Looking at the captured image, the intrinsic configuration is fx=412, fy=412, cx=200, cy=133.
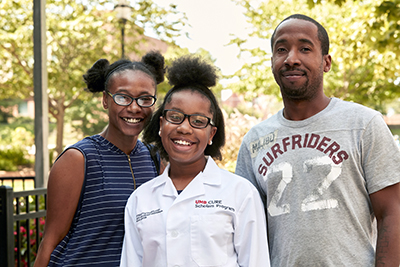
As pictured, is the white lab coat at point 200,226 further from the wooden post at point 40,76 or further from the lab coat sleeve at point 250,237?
the wooden post at point 40,76

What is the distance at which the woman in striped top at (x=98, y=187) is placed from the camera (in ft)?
8.37

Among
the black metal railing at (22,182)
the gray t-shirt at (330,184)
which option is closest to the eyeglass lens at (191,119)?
the gray t-shirt at (330,184)

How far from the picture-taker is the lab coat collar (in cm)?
243

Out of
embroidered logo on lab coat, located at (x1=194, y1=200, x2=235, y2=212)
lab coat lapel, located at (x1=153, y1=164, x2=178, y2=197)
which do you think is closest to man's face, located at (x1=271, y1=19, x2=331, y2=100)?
embroidered logo on lab coat, located at (x1=194, y1=200, x2=235, y2=212)

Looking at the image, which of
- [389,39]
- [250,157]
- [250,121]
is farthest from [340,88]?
[250,157]

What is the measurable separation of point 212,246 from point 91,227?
809mm

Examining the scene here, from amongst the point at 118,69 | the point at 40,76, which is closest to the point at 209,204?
the point at 118,69

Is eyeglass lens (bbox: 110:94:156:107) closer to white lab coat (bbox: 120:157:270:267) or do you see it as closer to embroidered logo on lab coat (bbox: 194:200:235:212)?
white lab coat (bbox: 120:157:270:267)

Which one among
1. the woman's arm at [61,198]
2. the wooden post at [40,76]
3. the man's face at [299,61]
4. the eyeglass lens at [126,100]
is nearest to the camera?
the man's face at [299,61]

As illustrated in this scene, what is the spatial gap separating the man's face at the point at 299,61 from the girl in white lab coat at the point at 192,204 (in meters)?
0.47

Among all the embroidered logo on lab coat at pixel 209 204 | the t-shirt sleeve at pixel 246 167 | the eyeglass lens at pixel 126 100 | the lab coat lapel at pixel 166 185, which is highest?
the eyeglass lens at pixel 126 100

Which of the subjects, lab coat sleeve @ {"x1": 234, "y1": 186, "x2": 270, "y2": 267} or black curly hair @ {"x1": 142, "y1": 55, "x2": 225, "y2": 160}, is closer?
lab coat sleeve @ {"x1": 234, "y1": 186, "x2": 270, "y2": 267}

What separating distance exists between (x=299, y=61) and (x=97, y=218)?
1557 mm

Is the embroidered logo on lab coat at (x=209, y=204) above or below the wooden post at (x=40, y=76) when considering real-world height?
below
